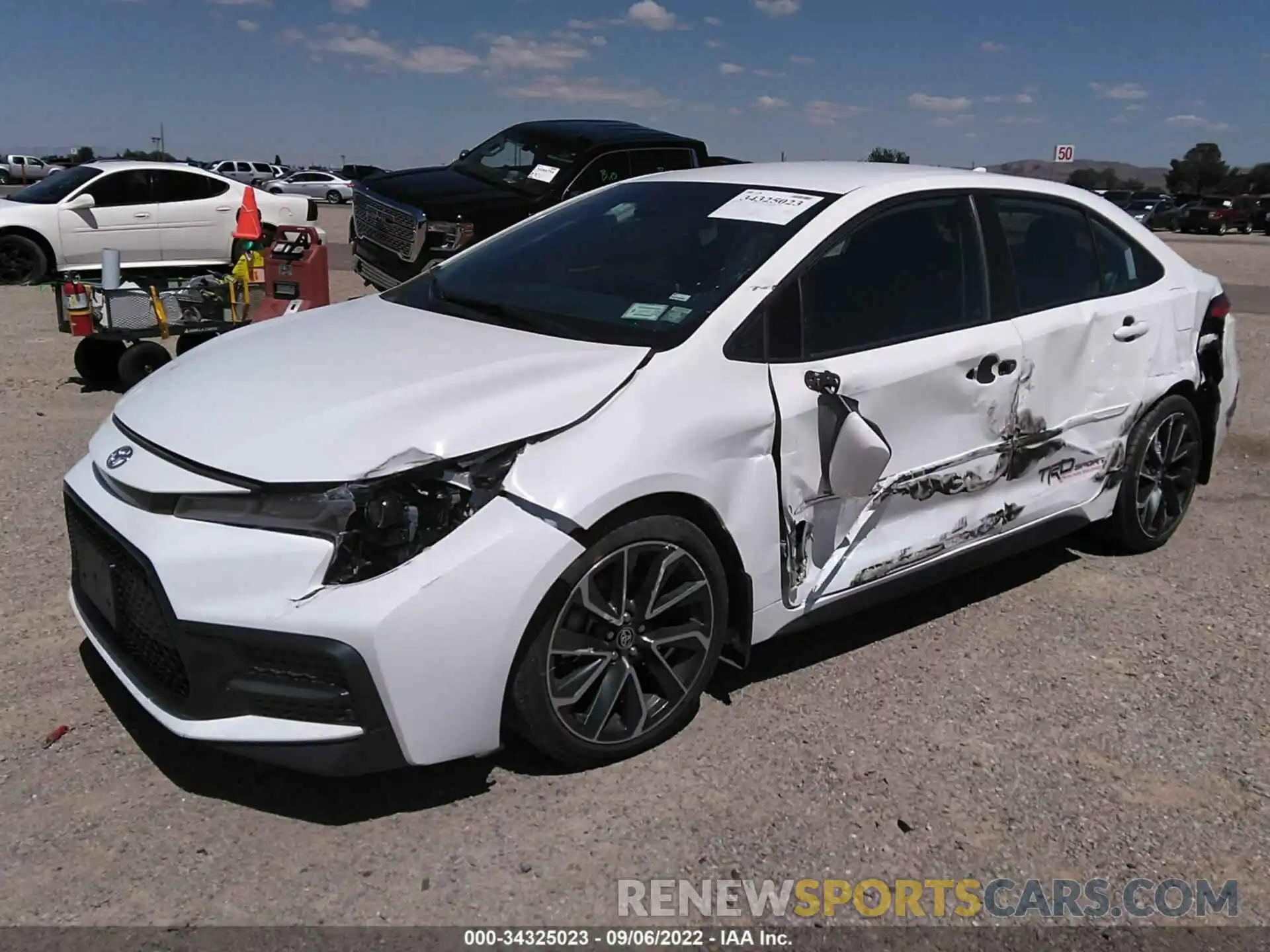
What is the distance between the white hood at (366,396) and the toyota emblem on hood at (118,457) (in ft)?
0.22

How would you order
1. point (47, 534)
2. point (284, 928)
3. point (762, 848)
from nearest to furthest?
point (284, 928)
point (762, 848)
point (47, 534)

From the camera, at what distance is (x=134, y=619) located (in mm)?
2859

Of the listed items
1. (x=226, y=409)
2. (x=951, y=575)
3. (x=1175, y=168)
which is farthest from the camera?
(x=1175, y=168)

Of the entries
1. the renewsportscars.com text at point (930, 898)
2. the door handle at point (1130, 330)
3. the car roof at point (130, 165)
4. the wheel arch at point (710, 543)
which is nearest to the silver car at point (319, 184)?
the car roof at point (130, 165)

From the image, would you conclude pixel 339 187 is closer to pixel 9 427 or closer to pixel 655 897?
pixel 9 427

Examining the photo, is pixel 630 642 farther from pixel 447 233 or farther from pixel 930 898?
pixel 447 233

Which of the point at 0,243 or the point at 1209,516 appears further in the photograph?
the point at 0,243

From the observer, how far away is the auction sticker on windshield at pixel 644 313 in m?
3.32

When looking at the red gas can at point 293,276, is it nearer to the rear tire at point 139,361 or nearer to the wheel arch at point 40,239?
the rear tire at point 139,361

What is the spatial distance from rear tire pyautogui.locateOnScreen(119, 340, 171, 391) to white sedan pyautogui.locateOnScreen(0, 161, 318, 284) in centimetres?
708

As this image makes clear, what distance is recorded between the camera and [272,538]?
2.61m

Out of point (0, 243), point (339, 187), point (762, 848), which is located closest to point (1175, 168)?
point (339, 187)

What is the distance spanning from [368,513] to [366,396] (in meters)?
0.42

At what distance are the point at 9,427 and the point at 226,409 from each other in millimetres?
4383
